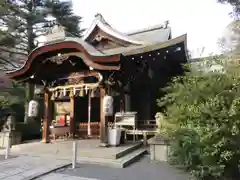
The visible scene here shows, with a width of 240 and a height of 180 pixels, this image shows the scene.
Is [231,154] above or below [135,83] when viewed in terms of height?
below

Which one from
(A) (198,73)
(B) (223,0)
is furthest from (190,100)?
(B) (223,0)

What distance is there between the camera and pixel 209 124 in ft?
17.6

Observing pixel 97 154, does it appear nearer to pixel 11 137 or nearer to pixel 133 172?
pixel 133 172

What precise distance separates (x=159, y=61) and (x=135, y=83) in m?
1.80

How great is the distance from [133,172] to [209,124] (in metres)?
2.45

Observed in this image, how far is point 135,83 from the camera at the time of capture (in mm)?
12969

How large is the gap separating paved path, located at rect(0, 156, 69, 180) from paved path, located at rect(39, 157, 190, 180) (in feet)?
1.37

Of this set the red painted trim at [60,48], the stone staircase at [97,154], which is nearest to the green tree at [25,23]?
the red painted trim at [60,48]

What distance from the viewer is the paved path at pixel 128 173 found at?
6.01 meters

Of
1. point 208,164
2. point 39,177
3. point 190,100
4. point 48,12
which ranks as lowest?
point 39,177

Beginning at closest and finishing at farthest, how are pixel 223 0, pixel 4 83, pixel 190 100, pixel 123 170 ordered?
1. pixel 190 100
2. pixel 123 170
3. pixel 223 0
4. pixel 4 83

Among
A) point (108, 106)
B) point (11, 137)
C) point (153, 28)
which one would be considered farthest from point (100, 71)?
point (153, 28)

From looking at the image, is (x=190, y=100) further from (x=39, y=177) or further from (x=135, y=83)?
(x=135, y=83)

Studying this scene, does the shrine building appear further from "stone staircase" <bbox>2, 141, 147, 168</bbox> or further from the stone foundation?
the stone foundation
